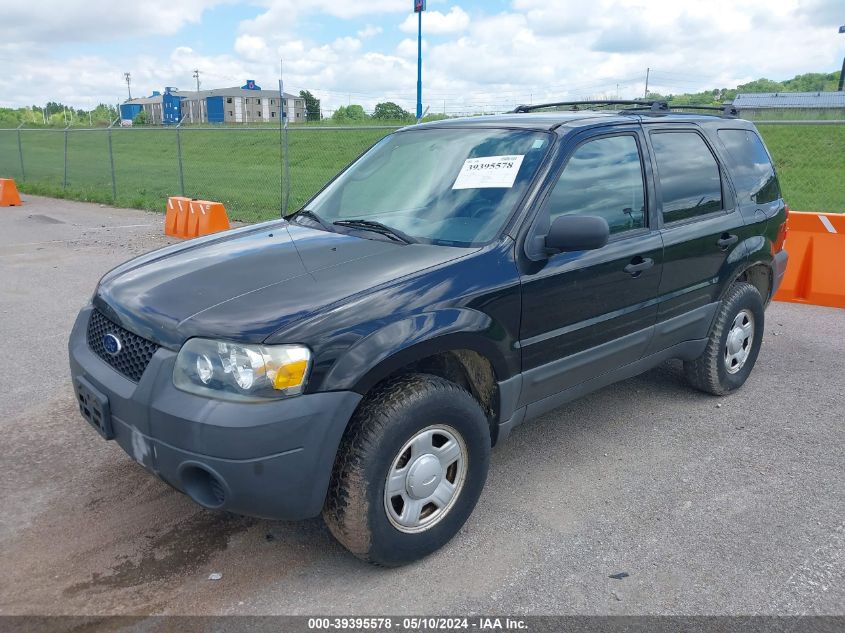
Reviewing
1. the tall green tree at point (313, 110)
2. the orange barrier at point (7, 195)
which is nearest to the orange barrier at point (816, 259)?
the orange barrier at point (7, 195)

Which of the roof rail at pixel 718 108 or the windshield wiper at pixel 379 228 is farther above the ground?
the roof rail at pixel 718 108

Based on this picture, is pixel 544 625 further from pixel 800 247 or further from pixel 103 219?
pixel 103 219

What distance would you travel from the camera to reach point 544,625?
268 cm

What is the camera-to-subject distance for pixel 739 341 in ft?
16.2

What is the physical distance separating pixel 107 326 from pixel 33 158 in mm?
33165

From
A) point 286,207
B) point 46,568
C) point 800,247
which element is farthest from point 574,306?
point 286,207

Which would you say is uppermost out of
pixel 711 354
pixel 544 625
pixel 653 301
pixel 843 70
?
pixel 843 70

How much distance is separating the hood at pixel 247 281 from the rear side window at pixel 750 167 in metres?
2.56

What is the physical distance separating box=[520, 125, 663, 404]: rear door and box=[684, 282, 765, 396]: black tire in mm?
883

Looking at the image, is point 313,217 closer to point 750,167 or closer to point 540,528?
point 540,528

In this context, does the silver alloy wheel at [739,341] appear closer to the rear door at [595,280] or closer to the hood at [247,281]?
the rear door at [595,280]

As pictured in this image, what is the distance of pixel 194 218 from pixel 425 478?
9471mm

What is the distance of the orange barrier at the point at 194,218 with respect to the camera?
36.2 ft

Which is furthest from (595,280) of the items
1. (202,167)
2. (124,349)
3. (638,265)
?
(202,167)
